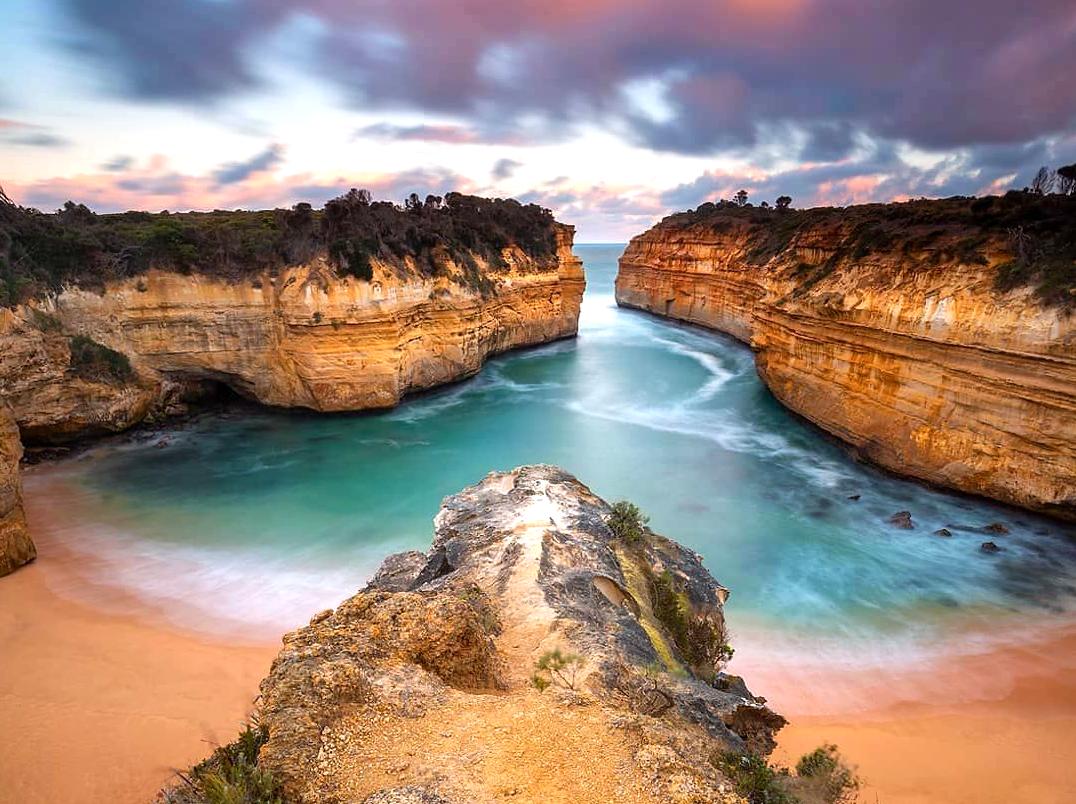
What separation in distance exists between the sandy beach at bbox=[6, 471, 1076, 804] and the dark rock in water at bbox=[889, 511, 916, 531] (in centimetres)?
358

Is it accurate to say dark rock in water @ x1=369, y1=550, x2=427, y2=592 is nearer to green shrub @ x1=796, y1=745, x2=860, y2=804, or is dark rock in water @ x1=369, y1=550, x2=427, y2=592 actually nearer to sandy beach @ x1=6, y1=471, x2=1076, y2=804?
sandy beach @ x1=6, y1=471, x2=1076, y2=804

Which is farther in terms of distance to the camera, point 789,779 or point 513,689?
point 789,779

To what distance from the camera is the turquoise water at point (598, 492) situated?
9836 mm

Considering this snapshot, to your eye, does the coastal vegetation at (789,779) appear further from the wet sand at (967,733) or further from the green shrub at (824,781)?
the wet sand at (967,733)

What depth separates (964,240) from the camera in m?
13.7

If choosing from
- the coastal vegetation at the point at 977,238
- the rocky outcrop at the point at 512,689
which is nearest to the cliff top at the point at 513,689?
the rocky outcrop at the point at 512,689

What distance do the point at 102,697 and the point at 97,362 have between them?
1184 centimetres

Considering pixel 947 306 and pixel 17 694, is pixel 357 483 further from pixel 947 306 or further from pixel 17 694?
pixel 947 306

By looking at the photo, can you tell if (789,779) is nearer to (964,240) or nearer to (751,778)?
(751,778)

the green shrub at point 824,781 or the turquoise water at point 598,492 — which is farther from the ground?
the green shrub at point 824,781

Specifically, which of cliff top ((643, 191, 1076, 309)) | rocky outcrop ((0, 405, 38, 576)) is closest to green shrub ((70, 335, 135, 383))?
rocky outcrop ((0, 405, 38, 576))

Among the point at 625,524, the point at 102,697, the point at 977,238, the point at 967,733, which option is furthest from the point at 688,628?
the point at 977,238

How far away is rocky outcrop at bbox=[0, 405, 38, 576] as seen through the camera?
A: 30.8 ft

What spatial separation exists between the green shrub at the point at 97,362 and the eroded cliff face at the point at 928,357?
20701 mm
